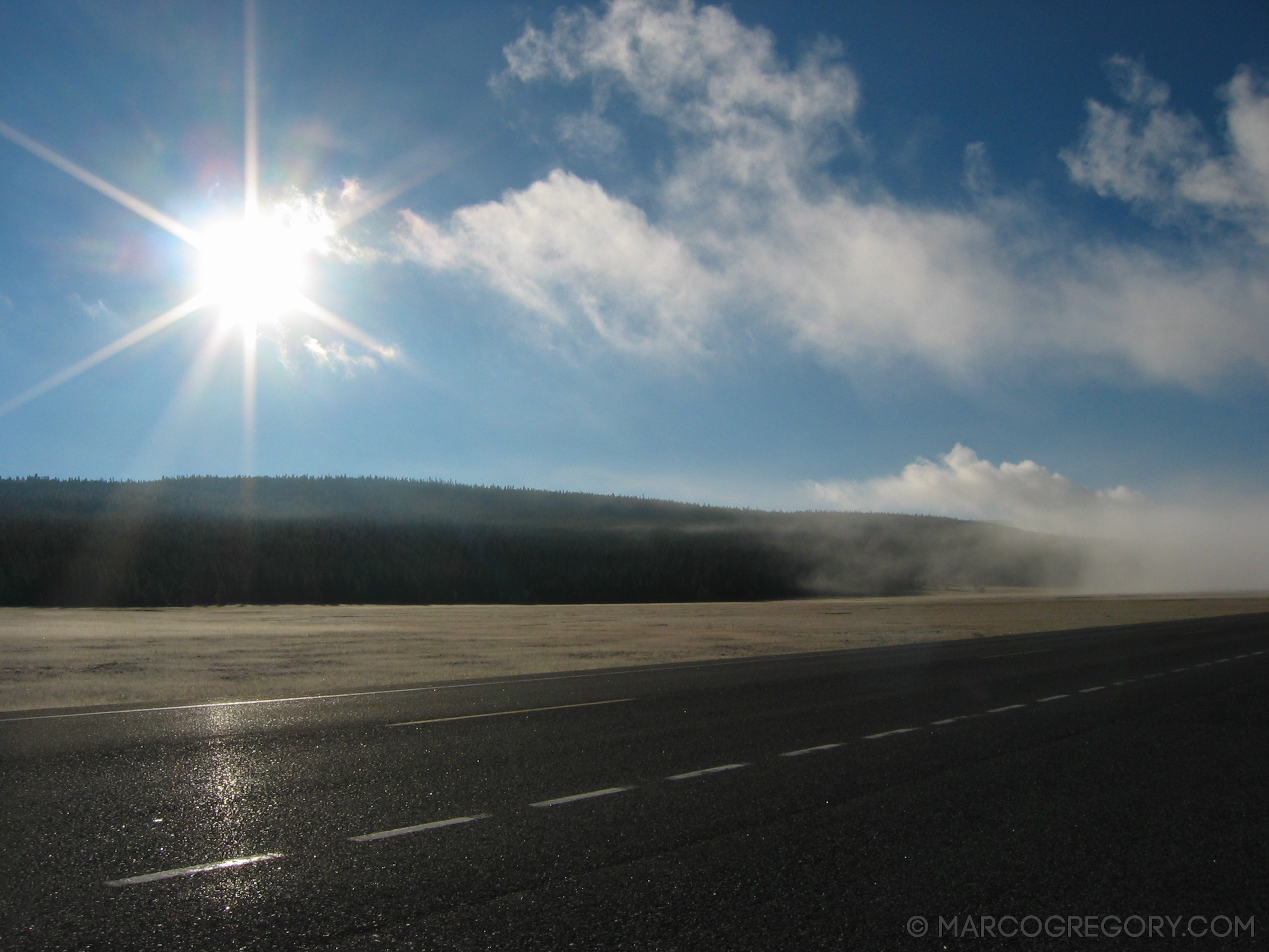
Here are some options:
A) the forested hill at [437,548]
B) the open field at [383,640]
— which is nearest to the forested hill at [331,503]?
the forested hill at [437,548]

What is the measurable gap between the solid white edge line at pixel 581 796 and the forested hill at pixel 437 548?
323 ft

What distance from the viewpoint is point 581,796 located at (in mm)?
7812

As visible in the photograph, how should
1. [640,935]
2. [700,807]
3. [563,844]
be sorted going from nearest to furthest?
[640,935] < [563,844] < [700,807]

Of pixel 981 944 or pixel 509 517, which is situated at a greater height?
pixel 509 517

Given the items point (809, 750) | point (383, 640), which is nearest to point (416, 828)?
point (809, 750)

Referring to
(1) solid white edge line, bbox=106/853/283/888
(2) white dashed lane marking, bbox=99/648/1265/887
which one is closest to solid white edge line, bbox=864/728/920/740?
(2) white dashed lane marking, bbox=99/648/1265/887

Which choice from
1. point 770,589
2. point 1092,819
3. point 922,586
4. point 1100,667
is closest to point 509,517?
point 770,589

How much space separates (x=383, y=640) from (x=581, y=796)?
89.5 feet

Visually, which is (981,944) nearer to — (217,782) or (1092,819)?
(1092,819)

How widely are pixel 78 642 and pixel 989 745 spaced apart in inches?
1237

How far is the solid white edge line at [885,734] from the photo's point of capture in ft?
35.6

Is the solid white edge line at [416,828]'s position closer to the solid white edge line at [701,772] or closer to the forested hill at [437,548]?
the solid white edge line at [701,772]

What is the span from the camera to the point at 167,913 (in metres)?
4.96

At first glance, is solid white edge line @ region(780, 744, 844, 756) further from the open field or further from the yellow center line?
the open field
